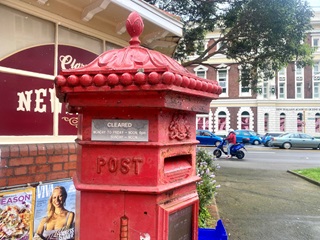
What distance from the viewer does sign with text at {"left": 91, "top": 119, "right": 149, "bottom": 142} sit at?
55.9 inches

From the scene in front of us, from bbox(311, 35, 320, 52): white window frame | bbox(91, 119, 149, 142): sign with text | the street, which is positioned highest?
bbox(311, 35, 320, 52): white window frame

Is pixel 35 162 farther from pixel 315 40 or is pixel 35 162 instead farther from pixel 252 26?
pixel 315 40

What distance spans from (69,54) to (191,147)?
306cm

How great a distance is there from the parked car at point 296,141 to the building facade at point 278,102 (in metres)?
11.0

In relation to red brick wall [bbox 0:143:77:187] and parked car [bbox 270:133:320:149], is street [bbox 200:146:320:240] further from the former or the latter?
parked car [bbox 270:133:320:149]

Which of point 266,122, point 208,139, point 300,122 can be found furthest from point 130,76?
point 300,122

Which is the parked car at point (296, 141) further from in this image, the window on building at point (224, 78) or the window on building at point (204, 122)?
the window on building at point (224, 78)

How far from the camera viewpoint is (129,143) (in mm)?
1415

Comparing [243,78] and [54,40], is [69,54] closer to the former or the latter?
[54,40]

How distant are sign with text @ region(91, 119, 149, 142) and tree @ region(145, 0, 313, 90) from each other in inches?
342

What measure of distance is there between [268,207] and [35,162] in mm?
5037

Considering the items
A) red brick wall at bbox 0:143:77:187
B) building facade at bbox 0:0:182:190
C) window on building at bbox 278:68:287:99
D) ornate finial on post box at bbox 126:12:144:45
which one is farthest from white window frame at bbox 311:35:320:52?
ornate finial on post box at bbox 126:12:144:45

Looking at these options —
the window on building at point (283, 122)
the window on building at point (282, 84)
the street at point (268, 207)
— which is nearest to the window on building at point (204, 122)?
the window on building at point (283, 122)

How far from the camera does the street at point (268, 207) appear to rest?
17.0 ft
